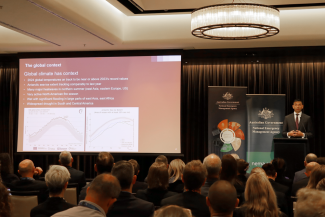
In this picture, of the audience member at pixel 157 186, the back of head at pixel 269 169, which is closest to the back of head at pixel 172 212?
the audience member at pixel 157 186

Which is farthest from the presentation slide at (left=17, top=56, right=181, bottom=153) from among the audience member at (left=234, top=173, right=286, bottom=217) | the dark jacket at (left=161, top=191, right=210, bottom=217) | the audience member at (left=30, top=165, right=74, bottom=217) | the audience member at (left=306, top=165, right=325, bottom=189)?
the audience member at (left=234, top=173, right=286, bottom=217)

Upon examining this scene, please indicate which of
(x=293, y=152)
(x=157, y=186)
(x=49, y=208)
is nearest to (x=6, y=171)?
(x=49, y=208)

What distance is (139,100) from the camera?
7.60 metres

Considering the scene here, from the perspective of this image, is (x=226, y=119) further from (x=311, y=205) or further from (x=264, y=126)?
(x=311, y=205)

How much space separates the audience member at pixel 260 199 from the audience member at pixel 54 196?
1435mm

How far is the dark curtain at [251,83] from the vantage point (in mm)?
7965

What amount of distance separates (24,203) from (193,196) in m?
1.77

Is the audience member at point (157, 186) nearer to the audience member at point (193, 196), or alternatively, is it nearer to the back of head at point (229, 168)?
the audience member at point (193, 196)

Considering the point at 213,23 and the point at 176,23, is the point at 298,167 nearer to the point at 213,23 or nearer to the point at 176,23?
the point at 213,23

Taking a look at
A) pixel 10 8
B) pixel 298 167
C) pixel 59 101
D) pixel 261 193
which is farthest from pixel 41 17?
pixel 298 167

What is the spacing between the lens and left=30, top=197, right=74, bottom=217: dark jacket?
9.07ft

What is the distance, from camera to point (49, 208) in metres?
2.82

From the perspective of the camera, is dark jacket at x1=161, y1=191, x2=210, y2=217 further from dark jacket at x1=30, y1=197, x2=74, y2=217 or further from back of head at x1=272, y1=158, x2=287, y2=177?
back of head at x1=272, y1=158, x2=287, y2=177

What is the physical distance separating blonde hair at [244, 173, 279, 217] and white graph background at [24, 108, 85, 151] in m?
5.67
